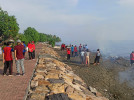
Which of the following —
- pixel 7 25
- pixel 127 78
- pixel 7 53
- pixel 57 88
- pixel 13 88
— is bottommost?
pixel 127 78

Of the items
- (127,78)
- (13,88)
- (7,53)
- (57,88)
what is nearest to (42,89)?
(57,88)

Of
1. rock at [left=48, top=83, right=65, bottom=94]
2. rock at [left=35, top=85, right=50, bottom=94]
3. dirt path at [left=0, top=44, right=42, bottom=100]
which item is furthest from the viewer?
rock at [left=48, top=83, right=65, bottom=94]

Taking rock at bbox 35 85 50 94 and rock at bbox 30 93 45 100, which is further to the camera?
rock at bbox 35 85 50 94

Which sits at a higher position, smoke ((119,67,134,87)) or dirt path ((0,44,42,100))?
dirt path ((0,44,42,100))

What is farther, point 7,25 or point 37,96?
point 7,25

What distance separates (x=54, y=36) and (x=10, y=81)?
3487 inches

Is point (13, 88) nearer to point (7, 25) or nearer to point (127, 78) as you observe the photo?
point (127, 78)

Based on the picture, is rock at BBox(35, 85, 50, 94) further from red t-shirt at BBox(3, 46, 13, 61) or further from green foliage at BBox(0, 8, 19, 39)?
green foliage at BBox(0, 8, 19, 39)

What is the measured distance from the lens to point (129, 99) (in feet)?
22.6

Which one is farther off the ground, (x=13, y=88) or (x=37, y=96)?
(x=13, y=88)

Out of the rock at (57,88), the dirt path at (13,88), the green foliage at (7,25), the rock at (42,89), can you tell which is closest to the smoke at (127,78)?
the rock at (57,88)

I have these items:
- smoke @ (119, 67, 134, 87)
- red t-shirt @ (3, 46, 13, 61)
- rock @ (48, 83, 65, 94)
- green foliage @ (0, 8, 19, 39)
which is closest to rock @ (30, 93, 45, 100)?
rock @ (48, 83, 65, 94)

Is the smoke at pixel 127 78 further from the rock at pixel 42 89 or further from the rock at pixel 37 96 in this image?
the rock at pixel 37 96

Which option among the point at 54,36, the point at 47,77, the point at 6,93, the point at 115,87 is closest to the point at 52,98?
the point at 6,93
